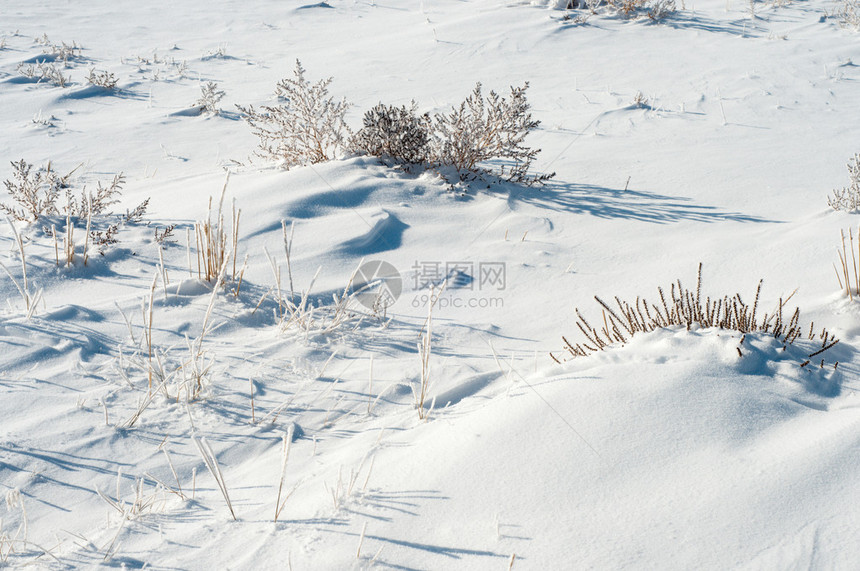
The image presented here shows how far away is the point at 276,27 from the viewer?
8938 millimetres

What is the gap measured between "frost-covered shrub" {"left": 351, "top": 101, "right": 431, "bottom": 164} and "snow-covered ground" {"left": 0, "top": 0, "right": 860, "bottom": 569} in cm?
22

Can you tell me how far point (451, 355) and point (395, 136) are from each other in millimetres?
2106

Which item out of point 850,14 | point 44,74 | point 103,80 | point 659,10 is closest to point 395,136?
point 103,80

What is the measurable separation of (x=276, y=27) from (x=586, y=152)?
589 centimetres

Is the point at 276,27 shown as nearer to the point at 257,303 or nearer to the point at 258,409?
the point at 257,303

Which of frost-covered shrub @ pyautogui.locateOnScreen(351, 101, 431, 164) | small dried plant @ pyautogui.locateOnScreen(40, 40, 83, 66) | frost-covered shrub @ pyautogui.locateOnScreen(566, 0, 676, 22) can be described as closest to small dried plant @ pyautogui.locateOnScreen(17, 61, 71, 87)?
small dried plant @ pyautogui.locateOnScreen(40, 40, 83, 66)

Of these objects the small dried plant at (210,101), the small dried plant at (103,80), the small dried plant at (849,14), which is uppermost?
the small dried plant at (849,14)

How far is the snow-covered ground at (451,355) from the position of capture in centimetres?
154

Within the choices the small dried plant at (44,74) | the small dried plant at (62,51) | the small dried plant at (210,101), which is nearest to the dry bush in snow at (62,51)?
the small dried plant at (62,51)

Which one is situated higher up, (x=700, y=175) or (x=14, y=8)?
(x=14, y=8)

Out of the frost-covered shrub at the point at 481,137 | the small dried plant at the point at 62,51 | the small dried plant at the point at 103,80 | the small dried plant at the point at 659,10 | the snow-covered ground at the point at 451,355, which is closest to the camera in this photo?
the snow-covered ground at the point at 451,355

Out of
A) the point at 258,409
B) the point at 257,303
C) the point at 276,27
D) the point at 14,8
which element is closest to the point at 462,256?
the point at 257,303

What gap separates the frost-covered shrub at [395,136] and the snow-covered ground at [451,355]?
0.71ft

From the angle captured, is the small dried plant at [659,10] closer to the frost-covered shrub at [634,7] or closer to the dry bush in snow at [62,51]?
the frost-covered shrub at [634,7]
